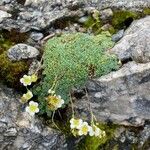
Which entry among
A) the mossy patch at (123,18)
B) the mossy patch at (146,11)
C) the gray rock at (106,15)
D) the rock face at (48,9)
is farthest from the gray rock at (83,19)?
the mossy patch at (146,11)

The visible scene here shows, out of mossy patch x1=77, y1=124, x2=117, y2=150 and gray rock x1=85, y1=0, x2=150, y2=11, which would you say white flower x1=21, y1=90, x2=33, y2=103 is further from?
gray rock x1=85, y1=0, x2=150, y2=11

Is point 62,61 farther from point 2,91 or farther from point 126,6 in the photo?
point 126,6

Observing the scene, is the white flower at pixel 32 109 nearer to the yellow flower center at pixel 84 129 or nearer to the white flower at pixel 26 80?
the white flower at pixel 26 80

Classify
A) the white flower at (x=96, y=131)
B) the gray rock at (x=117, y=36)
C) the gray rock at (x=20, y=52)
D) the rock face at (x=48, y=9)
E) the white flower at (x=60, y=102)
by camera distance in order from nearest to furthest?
the white flower at (x=96, y=131)
the white flower at (x=60, y=102)
the gray rock at (x=20, y=52)
the gray rock at (x=117, y=36)
the rock face at (x=48, y=9)

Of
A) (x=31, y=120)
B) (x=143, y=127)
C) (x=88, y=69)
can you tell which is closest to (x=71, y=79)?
(x=88, y=69)

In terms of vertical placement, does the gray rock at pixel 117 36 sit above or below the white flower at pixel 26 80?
above

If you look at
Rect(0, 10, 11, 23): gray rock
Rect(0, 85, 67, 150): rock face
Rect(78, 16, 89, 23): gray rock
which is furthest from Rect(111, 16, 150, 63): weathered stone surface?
Rect(0, 10, 11, 23): gray rock
